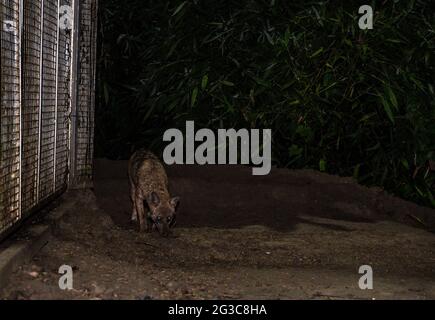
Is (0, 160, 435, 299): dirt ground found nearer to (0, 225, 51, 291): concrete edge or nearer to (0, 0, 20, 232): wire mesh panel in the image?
(0, 225, 51, 291): concrete edge

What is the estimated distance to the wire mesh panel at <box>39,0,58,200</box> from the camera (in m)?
5.59

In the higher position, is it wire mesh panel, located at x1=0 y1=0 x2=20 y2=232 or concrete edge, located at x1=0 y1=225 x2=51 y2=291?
wire mesh panel, located at x1=0 y1=0 x2=20 y2=232

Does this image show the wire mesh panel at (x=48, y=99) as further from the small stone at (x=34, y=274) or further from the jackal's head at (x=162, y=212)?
the small stone at (x=34, y=274)

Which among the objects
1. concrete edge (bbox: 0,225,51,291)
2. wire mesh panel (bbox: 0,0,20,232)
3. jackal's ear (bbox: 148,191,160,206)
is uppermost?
wire mesh panel (bbox: 0,0,20,232)

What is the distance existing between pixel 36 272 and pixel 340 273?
89.9 inches

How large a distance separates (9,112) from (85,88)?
2528mm

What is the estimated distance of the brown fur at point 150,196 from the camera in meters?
6.46

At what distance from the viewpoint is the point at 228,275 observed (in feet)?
15.9

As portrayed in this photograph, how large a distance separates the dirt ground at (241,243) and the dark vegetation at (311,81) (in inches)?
24.7

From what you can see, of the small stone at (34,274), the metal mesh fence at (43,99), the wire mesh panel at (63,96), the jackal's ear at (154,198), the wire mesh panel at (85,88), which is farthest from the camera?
the wire mesh panel at (85,88)

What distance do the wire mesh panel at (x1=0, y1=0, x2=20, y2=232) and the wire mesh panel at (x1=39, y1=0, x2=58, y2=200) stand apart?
807mm

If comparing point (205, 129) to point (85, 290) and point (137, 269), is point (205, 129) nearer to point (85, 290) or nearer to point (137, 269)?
point (137, 269)

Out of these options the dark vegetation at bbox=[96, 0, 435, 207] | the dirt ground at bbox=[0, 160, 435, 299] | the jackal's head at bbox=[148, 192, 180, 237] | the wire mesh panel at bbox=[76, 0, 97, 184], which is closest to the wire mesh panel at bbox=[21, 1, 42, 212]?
the dirt ground at bbox=[0, 160, 435, 299]

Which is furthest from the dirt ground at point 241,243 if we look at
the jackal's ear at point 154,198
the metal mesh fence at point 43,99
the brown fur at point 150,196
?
the metal mesh fence at point 43,99
